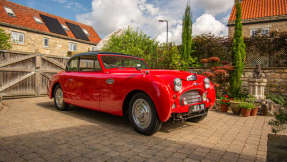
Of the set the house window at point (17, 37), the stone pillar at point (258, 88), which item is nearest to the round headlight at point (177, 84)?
the stone pillar at point (258, 88)

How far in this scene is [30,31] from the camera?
2097cm

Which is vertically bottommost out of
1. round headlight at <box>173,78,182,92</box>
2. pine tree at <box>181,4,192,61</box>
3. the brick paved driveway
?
the brick paved driveway

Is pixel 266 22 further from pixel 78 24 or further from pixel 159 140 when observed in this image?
pixel 78 24

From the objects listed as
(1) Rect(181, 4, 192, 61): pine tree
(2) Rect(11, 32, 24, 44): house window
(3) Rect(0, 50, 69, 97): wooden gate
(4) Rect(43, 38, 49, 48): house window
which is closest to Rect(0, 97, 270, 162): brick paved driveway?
(3) Rect(0, 50, 69, 97): wooden gate

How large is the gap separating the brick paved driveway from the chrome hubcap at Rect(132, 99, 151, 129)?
9.3 inches

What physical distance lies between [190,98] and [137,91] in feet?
3.37

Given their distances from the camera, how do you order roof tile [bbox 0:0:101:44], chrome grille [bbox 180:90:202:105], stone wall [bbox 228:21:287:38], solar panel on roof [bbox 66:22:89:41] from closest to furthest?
chrome grille [bbox 180:90:202:105], stone wall [bbox 228:21:287:38], roof tile [bbox 0:0:101:44], solar panel on roof [bbox 66:22:89:41]

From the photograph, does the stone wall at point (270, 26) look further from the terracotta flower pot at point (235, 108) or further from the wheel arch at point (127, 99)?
the wheel arch at point (127, 99)

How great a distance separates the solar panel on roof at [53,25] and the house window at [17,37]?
3630 mm

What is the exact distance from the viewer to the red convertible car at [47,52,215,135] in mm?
3137

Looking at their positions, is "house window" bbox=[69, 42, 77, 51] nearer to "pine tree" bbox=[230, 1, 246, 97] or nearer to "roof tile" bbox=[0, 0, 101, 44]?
"roof tile" bbox=[0, 0, 101, 44]

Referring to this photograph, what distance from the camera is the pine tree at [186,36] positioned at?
31.2 ft

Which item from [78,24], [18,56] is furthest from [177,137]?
[78,24]

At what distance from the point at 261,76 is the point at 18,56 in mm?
9851
